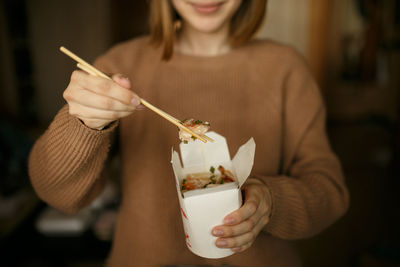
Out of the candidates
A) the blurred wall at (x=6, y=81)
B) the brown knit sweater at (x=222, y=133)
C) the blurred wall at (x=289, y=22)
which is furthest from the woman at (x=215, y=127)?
the blurred wall at (x=289, y=22)

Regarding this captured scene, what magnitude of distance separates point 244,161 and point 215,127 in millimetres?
318

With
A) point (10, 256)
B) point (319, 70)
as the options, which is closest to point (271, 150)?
point (10, 256)

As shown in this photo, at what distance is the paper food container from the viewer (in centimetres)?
87

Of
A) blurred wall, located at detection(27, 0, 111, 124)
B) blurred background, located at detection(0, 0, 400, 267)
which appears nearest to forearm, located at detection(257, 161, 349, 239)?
blurred background, located at detection(0, 0, 400, 267)

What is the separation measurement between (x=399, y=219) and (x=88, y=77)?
353 centimetres

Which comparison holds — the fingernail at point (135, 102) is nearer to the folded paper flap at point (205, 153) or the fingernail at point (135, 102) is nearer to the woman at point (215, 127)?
the folded paper flap at point (205, 153)

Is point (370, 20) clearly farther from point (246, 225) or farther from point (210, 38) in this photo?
point (246, 225)

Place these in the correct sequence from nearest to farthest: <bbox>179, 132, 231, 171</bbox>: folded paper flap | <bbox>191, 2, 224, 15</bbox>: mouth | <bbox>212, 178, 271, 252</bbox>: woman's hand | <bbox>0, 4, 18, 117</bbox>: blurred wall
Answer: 1. <bbox>212, 178, 271, 252</bbox>: woman's hand
2. <bbox>179, 132, 231, 171</bbox>: folded paper flap
3. <bbox>191, 2, 224, 15</bbox>: mouth
4. <bbox>0, 4, 18, 117</bbox>: blurred wall

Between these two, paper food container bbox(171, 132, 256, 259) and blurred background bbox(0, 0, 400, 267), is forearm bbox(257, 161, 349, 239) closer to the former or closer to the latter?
paper food container bbox(171, 132, 256, 259)

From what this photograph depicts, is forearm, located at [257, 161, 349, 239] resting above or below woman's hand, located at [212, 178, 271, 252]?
below

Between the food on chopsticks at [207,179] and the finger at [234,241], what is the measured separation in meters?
0.14

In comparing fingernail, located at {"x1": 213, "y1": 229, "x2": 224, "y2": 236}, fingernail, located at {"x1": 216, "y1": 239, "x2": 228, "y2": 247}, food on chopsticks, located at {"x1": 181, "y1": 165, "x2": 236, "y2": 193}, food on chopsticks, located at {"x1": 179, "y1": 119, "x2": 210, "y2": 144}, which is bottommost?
fingernail, located at {"x1": 216, "y1": 239, "x2": 228, "y2": 247}

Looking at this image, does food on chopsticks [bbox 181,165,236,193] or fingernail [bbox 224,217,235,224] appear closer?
fingernail [bbox 224,217,235,224]

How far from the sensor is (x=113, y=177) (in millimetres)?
3059
